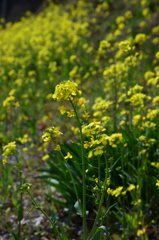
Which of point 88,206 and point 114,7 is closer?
point 88,206

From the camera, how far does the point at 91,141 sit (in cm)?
154

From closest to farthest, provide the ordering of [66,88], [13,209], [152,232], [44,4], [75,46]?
[66,88] < [152,232] < [13,209] < [75,46] < [44,4]

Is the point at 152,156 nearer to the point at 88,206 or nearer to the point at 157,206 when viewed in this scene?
the point at 157,206

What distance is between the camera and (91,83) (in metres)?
5.65

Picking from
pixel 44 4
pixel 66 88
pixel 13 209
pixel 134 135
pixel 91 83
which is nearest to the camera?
pixel 66 88

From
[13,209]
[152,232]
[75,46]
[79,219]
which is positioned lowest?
[152,232]

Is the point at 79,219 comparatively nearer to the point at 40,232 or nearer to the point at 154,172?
the point at 40,232

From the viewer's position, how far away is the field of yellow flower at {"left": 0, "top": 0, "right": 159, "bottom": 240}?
1.68m

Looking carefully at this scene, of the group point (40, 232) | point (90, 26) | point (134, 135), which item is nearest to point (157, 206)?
point (134, 135)

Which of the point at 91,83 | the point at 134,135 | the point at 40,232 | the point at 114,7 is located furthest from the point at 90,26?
the point at 40,232

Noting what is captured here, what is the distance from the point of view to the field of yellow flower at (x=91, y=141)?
1.68 meters

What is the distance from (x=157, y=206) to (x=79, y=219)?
2.59 ft

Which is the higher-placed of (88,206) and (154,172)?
(154,172)

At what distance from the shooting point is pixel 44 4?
50.0ft
